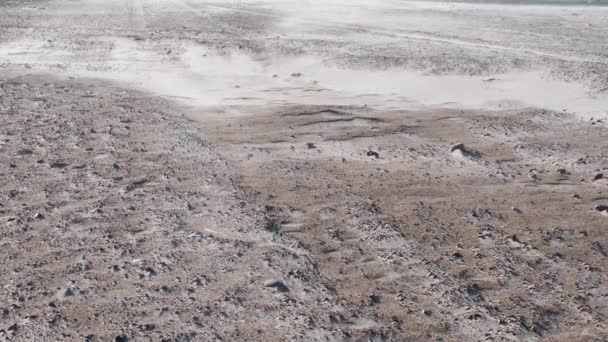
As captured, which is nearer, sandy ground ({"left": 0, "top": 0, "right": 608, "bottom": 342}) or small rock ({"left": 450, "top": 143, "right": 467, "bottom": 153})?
sandy ground ({"left": 0, "top": 0, "right": 608, "bottom": 342})

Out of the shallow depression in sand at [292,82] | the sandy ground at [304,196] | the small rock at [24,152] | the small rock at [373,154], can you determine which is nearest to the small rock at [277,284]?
the sandy ground at [304,196]

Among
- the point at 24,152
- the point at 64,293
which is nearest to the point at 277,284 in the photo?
the point at 64,293

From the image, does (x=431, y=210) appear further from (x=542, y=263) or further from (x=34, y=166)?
(x=34, y=166)

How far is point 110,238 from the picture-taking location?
164 inches

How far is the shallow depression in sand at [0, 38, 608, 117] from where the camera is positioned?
7.57m

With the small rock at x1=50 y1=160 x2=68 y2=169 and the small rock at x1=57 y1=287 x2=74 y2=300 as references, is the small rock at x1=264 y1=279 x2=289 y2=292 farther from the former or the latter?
the small rock at x1=50 y1=160 x2=68 y2=169

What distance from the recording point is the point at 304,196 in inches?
191

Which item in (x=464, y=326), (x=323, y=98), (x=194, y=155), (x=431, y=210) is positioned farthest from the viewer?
(x=323, y=98)

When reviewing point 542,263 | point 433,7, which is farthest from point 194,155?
point 433,7

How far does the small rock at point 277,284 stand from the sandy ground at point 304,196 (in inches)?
0.6

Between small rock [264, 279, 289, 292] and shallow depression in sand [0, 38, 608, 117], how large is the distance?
13.0 ft

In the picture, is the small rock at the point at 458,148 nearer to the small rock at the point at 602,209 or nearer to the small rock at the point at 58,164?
the small rock at the point at 602,209

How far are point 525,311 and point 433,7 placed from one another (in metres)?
13.3

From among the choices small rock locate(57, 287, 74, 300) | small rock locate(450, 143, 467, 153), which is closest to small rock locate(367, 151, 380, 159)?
small rock locate(450, 143, 467, 153)
